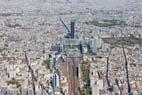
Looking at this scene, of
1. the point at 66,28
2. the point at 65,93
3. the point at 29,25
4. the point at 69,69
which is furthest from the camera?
the point at 29,25

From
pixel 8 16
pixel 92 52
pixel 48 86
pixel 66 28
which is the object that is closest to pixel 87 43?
pixel 92 52

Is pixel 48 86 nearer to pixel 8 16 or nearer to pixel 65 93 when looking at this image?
pixel 65 93

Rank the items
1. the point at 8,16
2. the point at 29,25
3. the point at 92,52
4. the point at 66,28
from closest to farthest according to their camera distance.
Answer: the point at 92,52 < the point at 66,28 < the point at 29,25 < the point at 8,16

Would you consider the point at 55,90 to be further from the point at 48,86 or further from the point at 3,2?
the point at 3,2

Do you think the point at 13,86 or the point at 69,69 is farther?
the point at 69,69

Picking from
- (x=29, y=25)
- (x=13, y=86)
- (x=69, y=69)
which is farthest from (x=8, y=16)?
Answer: (x=13, y=86)

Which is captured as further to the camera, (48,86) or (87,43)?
(87,43)
